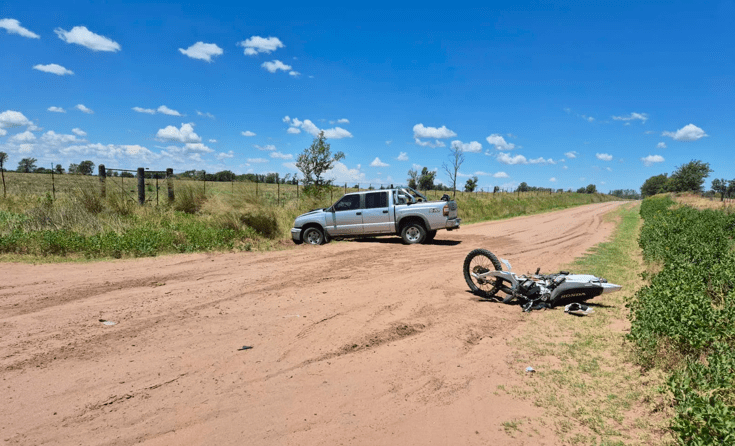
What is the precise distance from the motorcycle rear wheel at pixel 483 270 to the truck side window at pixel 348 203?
21.6 ft

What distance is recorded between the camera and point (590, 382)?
4184 mm

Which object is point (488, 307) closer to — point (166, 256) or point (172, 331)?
point (172, 331)

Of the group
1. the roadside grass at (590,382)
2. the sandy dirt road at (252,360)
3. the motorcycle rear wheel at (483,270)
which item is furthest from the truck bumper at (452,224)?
the roadside grass at (590,382)

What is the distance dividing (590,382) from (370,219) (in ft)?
32.7

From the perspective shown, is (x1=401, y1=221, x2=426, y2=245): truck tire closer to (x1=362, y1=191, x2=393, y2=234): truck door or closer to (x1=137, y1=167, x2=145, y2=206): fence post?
(x1=362, y1=191, x2=393, y2=234): truck door

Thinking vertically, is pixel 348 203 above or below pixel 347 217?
above

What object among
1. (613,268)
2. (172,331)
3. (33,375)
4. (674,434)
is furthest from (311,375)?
(613,268)

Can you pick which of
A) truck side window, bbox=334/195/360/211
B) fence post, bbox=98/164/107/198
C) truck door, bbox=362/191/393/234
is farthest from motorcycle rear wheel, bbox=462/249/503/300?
fence post, bbox=98/164/107/198

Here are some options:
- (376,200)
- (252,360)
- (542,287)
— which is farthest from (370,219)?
(252,360)

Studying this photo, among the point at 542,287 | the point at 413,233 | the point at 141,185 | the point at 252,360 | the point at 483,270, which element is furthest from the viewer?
the point at 141,185

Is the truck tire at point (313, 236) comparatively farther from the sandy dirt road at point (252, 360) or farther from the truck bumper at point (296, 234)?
the sandy dirt road at point (252, 360)

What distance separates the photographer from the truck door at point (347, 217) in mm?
13734

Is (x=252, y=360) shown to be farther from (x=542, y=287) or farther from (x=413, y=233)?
(x=413, y=233)

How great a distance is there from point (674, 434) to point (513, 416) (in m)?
1.20
